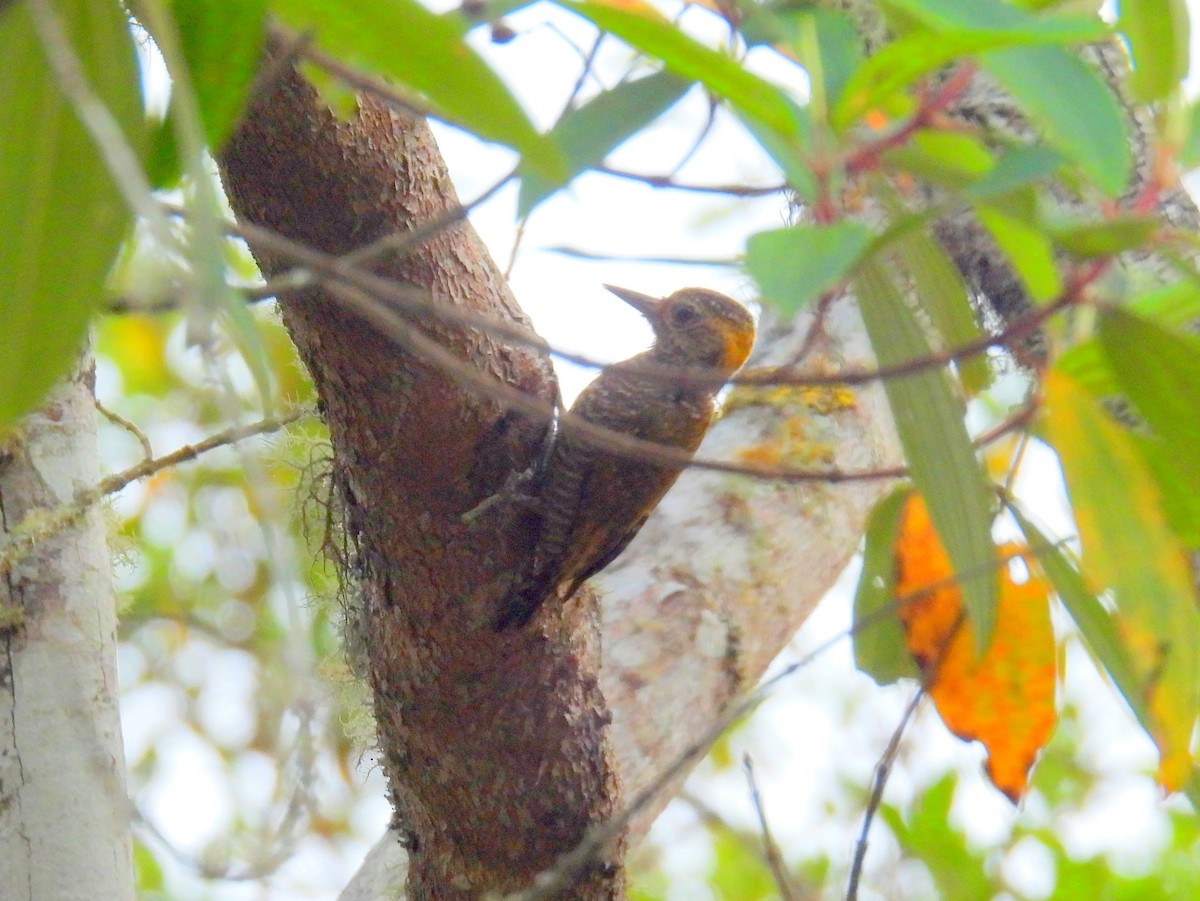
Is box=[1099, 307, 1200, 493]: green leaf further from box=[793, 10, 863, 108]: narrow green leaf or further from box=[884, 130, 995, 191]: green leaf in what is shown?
Answer: box=[793, 10, 863, 108]: narrow green leaf

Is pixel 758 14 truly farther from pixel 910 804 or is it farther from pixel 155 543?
pixel 155 543

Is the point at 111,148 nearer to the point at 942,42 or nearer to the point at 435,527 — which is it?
the point at 942,42

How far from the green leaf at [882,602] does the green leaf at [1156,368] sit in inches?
22.3

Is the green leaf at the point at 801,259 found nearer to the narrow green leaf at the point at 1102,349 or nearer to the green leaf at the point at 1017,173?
the green leaf at the point at 1017,173

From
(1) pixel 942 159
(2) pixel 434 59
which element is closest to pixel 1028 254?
(1) pixel 942 159

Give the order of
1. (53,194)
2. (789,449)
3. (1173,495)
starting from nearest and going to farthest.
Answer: (53,194), (1173,495), (789,449)

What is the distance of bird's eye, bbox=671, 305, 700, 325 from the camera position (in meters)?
2.61

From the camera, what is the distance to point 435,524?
1.85 meters

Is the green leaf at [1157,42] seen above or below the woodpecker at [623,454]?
below

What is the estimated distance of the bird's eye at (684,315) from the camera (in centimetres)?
261

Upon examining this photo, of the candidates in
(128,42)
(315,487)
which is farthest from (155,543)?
(128,42)

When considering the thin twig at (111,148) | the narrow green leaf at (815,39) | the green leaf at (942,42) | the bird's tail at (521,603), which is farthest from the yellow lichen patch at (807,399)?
→ the thin twig at (111,148)

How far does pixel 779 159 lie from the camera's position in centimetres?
92

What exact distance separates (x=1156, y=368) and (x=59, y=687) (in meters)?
1.45
